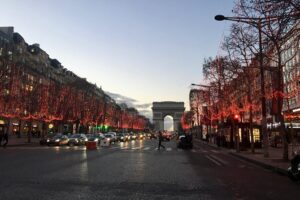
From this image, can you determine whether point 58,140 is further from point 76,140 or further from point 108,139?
point 108,139

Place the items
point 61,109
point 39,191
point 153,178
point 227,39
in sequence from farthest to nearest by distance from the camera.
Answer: point 61,109
point 227,39
point 153,178
point 39,191

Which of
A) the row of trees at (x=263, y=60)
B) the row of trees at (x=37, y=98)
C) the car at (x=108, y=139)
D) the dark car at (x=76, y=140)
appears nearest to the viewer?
the row of trees at (x=263, y=60)

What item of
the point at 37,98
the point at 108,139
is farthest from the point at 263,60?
the point at 37,98

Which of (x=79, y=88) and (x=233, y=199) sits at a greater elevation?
(x=79, y=88)

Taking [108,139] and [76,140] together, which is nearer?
[76,140]

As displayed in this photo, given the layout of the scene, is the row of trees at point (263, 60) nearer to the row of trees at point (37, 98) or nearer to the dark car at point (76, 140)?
the dark car at point (76, 140)

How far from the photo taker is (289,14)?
14.4 meters

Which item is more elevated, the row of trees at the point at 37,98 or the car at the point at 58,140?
the row of trees at the point at 37,98

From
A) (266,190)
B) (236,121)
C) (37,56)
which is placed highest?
(37,56)

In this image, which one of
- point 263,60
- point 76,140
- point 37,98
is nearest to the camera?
point 263,60

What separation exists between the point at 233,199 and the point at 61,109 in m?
73.0

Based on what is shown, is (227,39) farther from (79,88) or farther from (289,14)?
(79,88)

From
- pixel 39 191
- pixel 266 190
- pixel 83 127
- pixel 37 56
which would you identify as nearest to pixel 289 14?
pixel 266 190

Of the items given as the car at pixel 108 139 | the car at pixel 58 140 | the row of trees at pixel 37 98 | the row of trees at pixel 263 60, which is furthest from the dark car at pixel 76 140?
the row of trees at pixel 263 60
